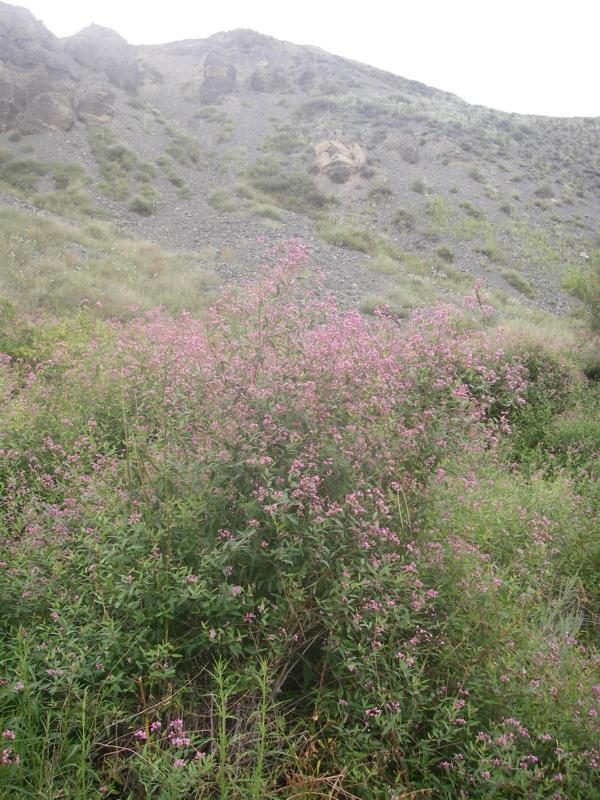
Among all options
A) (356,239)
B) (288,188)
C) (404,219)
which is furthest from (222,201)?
(404,219)

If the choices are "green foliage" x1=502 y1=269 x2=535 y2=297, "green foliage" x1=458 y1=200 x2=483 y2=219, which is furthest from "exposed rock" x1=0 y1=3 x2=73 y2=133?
"green foliage" x1=502 y1=269 x2=535 y2=297

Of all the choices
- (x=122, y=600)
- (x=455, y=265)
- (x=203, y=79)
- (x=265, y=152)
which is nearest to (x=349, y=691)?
(x=122, y=600)

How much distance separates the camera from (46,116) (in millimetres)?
24391

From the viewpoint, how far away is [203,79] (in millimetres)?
40375

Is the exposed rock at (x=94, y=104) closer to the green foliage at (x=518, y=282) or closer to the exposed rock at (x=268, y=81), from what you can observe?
the exposed rock at (x=268, y=81)

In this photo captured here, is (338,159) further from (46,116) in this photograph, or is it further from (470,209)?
(46,116)

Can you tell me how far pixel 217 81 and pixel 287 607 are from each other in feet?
146

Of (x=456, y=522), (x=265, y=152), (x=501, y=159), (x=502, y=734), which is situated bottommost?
(x=502, y=734)

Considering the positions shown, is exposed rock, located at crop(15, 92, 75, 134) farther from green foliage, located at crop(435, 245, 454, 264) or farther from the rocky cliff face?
green foliage, located at crop(435, 245, 454, 264)

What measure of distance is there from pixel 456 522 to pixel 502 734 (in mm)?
1164

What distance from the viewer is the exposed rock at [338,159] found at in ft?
88.6

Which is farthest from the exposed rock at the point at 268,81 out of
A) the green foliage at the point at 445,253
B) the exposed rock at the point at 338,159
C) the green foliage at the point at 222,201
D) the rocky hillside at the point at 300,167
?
the green foliage at the point at 445,253

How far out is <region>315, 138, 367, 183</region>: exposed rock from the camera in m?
27.0

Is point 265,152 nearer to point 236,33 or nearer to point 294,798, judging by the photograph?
point 236,33
